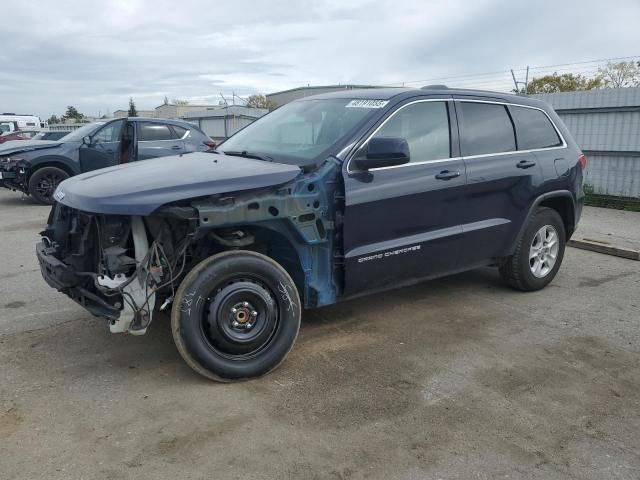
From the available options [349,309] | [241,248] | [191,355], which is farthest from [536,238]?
[191,355]

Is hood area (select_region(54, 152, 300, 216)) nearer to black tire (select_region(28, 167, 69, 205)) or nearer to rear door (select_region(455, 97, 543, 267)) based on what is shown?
rear door (select_region(455, 97, 543, 267))

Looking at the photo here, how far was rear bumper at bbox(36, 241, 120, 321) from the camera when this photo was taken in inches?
139

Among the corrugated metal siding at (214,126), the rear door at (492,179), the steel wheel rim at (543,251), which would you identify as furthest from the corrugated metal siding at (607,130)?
the corrugated metal siding at (214,126)

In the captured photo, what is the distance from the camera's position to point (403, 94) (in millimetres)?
4520

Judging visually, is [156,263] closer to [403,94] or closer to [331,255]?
[331,255]

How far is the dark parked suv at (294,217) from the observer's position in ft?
Result: 11.4

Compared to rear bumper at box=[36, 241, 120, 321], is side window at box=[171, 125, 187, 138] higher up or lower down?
higher up

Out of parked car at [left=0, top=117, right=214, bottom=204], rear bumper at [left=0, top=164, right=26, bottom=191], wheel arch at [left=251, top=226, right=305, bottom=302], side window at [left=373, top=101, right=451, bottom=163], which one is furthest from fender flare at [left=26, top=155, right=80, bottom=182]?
side window at [left=373, top=101, right=451, bottom=163]

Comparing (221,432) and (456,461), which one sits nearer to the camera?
(456,461)

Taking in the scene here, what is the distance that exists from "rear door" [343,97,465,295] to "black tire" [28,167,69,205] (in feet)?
28.9

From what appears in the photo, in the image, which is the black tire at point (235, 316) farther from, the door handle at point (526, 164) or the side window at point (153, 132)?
the side window at point (153, 132)

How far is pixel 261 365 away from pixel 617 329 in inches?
→ 119

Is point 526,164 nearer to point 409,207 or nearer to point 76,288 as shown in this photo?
point 409,207

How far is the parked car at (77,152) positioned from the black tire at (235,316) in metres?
7.89
